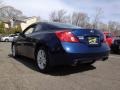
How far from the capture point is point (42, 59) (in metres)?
6.58

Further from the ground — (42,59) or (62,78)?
(42,59)

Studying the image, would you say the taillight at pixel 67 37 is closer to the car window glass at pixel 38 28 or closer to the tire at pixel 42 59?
the tire at pixel 42 59

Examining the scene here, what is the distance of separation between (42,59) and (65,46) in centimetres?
101

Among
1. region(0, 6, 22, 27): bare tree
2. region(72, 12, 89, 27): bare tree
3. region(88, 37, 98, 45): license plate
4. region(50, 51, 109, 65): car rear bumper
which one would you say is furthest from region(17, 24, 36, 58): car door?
region(0, 6, 22, 27): bare tree

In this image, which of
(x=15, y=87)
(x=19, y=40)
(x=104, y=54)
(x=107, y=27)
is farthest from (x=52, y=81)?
(x=107, y=27)

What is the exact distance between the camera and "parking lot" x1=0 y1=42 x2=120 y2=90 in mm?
5043

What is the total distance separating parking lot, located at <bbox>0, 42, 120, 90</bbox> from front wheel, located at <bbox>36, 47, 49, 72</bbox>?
17 centimetres

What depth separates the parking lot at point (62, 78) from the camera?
504 centimetres

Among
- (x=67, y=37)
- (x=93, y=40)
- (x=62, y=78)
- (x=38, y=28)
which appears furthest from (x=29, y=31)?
(x=62, y=78)

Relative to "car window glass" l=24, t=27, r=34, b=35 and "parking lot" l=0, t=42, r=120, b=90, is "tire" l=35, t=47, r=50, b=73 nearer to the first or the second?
"parking lot" l=0, t=42, r=120, b=90

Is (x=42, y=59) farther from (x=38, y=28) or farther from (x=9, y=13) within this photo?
(x=9, y=13)

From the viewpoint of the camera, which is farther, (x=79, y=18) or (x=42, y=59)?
(x=79, y=18)

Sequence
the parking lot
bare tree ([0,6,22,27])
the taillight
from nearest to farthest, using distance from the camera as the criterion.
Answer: the parking lot → the taillight → bare tree ([0,6,22,27])

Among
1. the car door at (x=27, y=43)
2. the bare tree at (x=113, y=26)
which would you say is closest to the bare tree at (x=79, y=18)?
the bare tree at (x=113, y=26)
